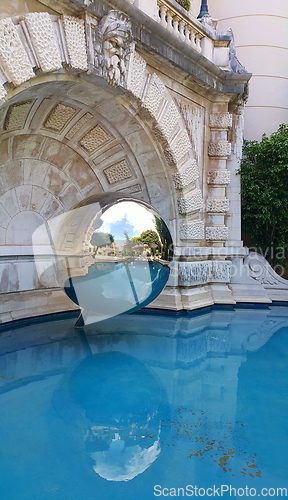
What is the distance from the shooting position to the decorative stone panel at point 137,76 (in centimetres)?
495

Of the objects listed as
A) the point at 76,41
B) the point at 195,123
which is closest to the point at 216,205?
the point at 195,123

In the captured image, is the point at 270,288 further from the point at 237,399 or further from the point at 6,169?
the point at 6,169

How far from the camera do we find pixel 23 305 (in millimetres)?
5078

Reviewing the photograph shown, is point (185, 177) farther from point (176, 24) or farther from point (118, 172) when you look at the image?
point (176, 24)

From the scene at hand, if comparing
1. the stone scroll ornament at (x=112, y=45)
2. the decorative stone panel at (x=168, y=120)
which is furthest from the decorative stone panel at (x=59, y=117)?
the decorative stone panel at (x=168, y=120)

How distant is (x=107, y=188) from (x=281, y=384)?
430 cm

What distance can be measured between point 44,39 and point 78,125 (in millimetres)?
1799

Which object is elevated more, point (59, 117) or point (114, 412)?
point (59, 117)

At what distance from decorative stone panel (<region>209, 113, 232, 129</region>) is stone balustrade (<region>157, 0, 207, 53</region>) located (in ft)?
4.06

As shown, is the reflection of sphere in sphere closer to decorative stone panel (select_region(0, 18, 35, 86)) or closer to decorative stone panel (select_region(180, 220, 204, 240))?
decorative stone panel (select_region(0, 18, 35, 86))

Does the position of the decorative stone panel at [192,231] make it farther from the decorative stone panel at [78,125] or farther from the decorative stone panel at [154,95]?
the decorative stone panel at [78,125]

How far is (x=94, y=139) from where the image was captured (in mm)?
5707

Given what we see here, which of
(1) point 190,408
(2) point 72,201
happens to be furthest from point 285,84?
(1) point 190,408

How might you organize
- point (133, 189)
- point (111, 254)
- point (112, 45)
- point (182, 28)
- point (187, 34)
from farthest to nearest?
1. point (133, 189)
2. point (187, 34)
3. point (182, 28)
4. point (112, 45)
5. point (111, 254)
